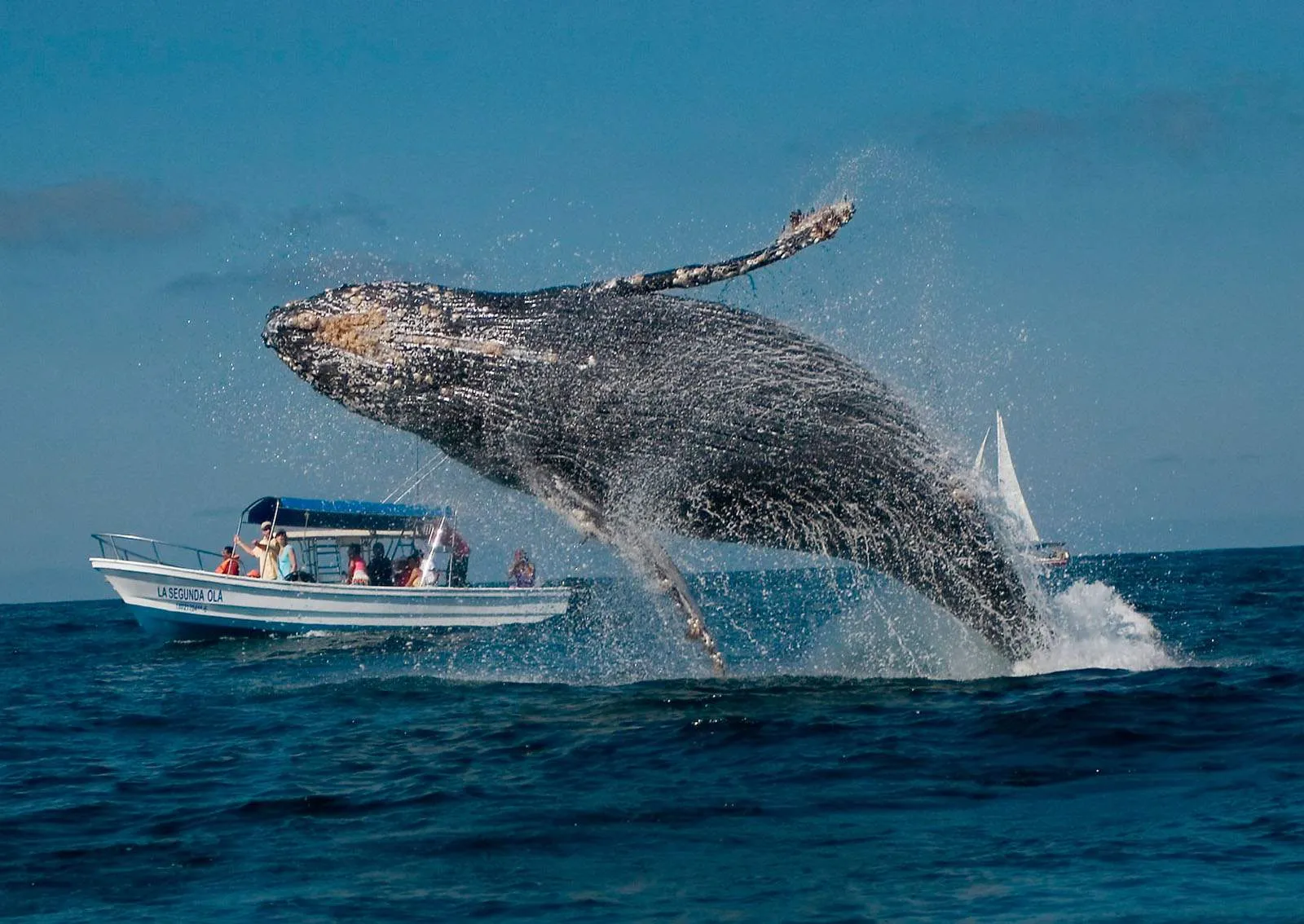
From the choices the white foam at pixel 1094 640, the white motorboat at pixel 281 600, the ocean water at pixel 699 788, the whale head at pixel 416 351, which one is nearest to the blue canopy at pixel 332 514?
the white motorboat at pixel 281 600

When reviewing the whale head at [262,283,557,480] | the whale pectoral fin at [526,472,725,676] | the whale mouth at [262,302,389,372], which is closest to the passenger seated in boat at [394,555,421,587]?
the whale pectoral fin at [526,472,725,676]

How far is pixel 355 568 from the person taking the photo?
32.4 m

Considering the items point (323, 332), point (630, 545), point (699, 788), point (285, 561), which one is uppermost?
point (323, 332)

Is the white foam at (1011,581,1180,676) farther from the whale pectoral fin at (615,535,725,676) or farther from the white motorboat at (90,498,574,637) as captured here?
the white motorboat at (90,498,574,637)

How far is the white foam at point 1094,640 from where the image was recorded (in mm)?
13859

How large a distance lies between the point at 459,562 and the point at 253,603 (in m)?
5.93

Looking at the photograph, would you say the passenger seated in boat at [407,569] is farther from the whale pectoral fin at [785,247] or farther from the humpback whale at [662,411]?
the whale pectoral fin at [785,247]

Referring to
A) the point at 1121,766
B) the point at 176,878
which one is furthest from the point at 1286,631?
the point at 176,878

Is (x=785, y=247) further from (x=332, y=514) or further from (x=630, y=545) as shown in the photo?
(x=332, y=514)

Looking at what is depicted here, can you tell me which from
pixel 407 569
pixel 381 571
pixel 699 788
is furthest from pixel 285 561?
pixel 699 788

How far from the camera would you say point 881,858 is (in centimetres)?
745

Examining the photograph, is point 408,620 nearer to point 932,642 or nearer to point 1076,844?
point 932,642

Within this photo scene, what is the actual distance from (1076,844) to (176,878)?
5.17m

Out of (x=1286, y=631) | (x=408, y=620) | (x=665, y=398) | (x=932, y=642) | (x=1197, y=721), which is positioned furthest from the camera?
(x=408, y=620)
